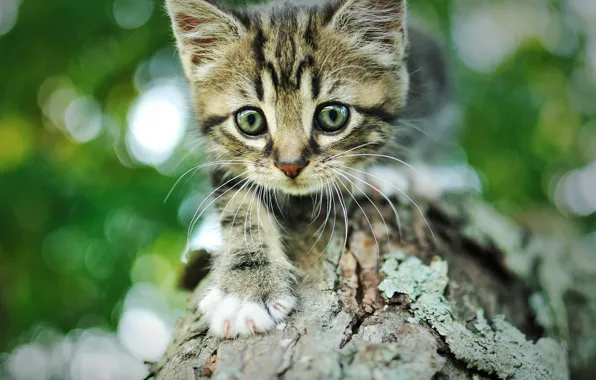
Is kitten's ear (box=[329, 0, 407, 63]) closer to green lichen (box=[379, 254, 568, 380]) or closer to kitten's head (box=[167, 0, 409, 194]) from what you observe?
kitten's head (box=[167, 0, 409, 194])

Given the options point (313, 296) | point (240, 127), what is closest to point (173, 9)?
point (240, 127)

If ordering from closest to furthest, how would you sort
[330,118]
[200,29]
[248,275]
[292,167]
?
[248,275]
[292,167]
[330,118]
[200,29]

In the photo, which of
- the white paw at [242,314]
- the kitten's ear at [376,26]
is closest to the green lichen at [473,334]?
the white paw at [242,314]

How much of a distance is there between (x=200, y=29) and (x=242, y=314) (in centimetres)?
142

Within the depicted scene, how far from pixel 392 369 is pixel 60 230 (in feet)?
7.25

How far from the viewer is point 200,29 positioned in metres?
2.28

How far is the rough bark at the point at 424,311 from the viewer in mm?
1320

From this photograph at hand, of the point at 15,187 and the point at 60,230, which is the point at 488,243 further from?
the point at 15,187

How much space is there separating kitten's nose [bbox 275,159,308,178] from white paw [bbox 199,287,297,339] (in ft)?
1.79

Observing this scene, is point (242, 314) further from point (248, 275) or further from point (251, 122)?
point (251, 122)

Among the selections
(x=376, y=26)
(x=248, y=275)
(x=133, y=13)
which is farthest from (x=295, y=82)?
(x=133, y=13)

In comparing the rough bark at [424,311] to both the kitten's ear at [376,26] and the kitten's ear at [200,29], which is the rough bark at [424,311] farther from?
the kitten's ear at [200,29]

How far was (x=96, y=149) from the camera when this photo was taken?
3135 mm

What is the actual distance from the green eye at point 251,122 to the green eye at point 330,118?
0.80 feet
